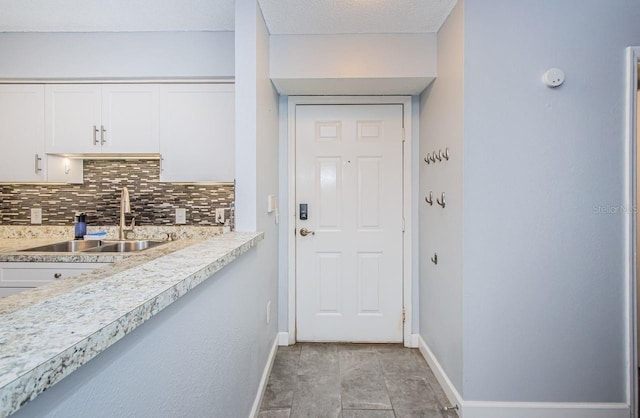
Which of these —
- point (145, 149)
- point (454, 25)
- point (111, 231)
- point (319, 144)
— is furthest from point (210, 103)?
point (454, 25)

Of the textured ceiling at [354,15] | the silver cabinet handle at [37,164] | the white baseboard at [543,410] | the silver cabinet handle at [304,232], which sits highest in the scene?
the textured ceiling at [354,15]

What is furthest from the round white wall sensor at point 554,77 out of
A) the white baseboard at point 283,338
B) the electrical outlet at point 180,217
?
the electrical outlet at point 180,217

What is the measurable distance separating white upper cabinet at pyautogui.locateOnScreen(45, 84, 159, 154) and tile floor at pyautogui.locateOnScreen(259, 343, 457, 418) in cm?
182

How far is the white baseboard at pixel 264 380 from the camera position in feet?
5.64

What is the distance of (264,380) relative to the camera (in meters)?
1.98

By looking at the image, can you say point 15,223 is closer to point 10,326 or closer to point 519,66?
point 10,326

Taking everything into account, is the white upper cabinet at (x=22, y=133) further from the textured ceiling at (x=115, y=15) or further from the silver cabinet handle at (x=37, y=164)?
the textured ceiling at (x=115, y=15)

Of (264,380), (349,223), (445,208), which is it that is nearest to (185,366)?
(264,380)

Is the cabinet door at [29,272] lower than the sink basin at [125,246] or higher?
lower

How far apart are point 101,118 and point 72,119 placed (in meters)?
0.20

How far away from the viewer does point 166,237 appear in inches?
101

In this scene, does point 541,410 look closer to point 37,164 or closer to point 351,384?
point 351,384

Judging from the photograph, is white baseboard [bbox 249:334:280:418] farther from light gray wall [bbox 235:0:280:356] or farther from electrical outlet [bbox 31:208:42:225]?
electrical outlet [bbox 31:208:42:225]

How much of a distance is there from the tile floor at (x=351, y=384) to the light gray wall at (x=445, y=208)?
19cm
